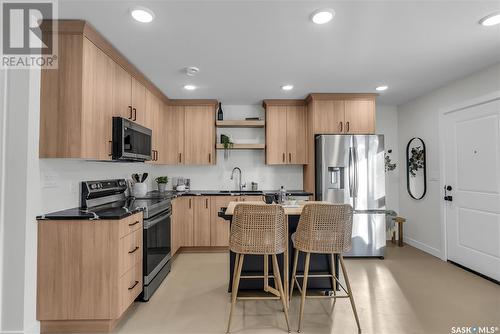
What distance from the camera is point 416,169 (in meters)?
4.42

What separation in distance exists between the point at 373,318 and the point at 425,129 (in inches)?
129

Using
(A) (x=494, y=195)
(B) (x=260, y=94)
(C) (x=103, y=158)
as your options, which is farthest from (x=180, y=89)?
(A) (x=494, y=195)

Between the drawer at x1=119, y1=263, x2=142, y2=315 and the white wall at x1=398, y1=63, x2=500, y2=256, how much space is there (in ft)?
13.8

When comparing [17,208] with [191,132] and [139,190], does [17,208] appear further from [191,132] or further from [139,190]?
[191,132]

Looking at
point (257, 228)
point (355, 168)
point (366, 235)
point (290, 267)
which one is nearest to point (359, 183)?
point (355, 168)

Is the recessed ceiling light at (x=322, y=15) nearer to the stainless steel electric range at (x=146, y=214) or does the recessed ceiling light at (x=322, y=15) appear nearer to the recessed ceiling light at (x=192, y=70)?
the recessed ceiling light at (x=192, y=70)

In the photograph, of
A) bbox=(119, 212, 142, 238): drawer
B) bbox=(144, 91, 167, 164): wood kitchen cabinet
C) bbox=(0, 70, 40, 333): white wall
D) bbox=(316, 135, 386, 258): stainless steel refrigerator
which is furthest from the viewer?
bbox=(316, 135, 386, 258): stainless steel refrigerator

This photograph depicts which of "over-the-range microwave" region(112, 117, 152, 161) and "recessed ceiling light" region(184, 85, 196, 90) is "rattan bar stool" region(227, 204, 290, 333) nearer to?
"over-the-range microwave" region(112, 117, 152, 161)

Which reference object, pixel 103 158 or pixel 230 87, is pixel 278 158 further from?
pixel 103 158

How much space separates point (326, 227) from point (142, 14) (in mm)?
2258

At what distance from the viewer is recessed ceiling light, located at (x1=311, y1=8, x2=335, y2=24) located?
1.98 meters

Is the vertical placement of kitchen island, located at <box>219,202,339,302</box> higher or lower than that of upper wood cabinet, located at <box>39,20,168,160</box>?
lower

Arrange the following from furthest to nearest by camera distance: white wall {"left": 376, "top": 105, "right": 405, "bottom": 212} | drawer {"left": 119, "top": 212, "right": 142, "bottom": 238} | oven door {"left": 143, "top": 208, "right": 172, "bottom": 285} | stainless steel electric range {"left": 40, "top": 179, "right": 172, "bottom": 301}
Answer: white wall {"left": 376, "top": 105, "right": 405, "bottom": 212} → oven door {"left": 143, "top": 208, "right": 172, "bottom": 285} → stainless steel electric range {"left": 40, "top": 179, "right": 172, "bottom": 301} → drawer {"left": 119, "top": 212, "right": 142, "bottom": 238}

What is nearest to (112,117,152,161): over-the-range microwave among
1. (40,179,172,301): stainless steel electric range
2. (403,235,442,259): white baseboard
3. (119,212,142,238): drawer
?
(40,179,172,301): stainless steel electric range
